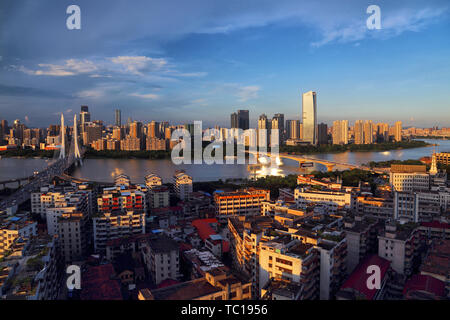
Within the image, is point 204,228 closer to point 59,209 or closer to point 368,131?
point 59,209

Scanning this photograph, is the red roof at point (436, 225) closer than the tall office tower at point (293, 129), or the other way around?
the red roof at point (436, 225)

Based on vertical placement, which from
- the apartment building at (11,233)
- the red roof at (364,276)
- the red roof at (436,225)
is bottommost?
the red roof at (364,276)

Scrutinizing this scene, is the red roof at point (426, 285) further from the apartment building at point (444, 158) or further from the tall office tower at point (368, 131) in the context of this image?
the tall office tower at point (368, 131)

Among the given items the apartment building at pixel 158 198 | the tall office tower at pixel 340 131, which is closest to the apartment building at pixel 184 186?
the apartment building at pixel 158 198

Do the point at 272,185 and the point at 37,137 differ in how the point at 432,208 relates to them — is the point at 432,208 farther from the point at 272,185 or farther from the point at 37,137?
the point at 37,137

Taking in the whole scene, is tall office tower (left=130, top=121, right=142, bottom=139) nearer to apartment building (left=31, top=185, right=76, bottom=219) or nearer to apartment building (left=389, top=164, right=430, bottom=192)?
apartment building (left=31, top=185, right=76, bottom=219)

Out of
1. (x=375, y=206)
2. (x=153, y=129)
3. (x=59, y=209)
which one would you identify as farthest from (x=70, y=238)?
(x=153, y=129)
